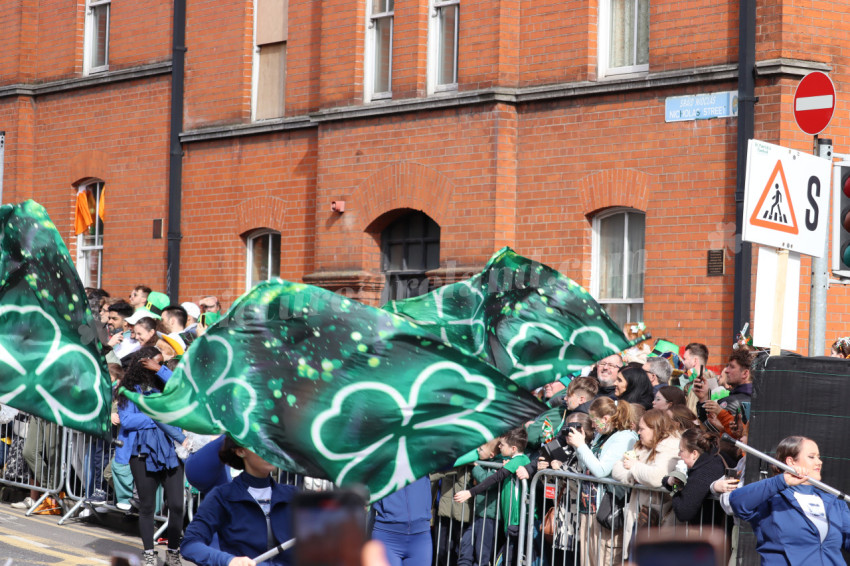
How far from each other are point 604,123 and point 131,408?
21.9 feet

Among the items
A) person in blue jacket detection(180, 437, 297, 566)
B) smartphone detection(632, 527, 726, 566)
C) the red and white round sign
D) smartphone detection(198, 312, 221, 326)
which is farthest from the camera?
smartphone detection(198, 312, 221, 326)

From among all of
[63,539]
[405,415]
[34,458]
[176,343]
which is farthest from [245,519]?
[34,458]

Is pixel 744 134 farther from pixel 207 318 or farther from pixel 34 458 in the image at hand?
pixel 34 458

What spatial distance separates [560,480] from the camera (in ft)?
30.1

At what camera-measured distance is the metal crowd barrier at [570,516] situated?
27.8 feet

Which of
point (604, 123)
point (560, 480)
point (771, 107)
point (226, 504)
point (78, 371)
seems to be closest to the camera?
point (226, 504)

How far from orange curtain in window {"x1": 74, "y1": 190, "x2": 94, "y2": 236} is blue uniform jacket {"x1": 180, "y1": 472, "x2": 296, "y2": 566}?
16212mm

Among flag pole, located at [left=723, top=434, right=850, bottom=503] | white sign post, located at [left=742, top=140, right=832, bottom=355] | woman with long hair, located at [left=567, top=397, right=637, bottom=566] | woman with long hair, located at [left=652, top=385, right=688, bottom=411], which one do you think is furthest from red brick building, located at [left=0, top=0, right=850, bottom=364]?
flag pole, located at [left=723, top=434, right=850, bottom=503]

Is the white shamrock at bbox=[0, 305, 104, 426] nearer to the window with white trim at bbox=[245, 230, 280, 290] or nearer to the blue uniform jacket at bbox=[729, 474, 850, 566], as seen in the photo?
the blue uniform jacket at bbox=[729, 474, 850, 566]

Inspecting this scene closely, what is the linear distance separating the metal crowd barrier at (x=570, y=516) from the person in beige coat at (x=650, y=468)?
0.04 ft

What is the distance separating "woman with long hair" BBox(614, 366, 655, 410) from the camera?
401 inches

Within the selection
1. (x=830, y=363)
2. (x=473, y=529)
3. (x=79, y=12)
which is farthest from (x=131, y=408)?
(x=79, y=12)

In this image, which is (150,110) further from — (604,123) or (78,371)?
(78,371)

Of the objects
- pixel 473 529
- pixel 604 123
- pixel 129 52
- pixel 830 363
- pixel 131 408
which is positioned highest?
pixel 129 52
